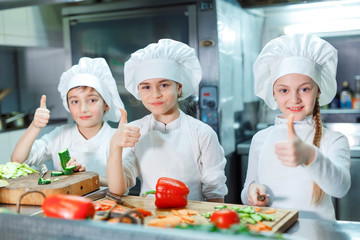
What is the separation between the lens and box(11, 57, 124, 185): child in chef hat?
1661 millimetres

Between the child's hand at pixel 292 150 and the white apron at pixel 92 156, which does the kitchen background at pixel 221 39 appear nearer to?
the white apron at pixel 92 156

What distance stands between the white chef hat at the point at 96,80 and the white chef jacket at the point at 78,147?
10cm

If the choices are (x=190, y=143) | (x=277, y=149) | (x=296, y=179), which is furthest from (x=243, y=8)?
(x=277, y=149)

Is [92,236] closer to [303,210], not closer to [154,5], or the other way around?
[303,210]

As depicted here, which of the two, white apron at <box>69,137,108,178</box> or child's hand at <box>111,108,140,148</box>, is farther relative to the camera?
white apron at <box>69,137,108,178</box>

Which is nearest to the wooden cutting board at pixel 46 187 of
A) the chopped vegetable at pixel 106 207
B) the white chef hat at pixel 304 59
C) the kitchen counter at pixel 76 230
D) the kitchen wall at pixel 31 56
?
the chopped vegetable at pixel 106 207

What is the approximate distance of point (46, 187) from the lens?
1269 mm

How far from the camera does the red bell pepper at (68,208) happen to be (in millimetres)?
831

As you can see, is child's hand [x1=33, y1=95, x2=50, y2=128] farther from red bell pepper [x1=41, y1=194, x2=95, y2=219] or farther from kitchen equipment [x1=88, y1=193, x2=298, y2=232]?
red bell pepper [x1=41, y1=194, x2=95, y2=219]

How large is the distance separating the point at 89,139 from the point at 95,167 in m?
0.12

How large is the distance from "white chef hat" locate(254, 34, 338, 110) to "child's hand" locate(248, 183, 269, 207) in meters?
0.32

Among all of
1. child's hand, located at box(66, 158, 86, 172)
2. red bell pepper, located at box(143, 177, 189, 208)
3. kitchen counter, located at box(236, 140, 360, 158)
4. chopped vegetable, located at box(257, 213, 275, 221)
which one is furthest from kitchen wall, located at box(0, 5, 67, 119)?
chopped vegetable, located at box(257, 213, 275, 221)

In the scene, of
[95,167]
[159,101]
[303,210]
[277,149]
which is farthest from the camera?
[95,167]

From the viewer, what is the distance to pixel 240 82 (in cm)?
235
